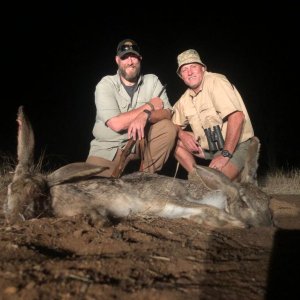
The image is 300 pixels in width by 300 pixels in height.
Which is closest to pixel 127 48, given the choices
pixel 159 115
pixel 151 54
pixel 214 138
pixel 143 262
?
pixel 159 115

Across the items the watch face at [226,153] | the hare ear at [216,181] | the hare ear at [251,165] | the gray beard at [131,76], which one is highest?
the gray beard at [131,76]

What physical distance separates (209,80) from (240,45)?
10.1 meters

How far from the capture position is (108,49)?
49.8 feet

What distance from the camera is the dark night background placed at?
46.0 feet

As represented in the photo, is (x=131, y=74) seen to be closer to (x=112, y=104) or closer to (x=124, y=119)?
(x=112, y=104)

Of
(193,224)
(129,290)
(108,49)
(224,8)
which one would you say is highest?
(224,8)

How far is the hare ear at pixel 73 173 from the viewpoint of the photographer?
4207 millimetres

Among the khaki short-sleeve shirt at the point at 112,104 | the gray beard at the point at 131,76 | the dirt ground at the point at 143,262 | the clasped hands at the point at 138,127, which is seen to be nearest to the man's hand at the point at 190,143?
the khaki short-sleeve shirt at the point at 112,104

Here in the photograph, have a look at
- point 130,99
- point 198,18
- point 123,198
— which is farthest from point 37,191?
point 198,18

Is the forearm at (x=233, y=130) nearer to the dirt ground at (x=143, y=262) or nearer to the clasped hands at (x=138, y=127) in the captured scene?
the clasped hands at (x=138, y=127)

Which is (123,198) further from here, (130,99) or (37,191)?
(130,99)

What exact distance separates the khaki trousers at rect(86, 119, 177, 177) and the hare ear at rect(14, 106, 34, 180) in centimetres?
177

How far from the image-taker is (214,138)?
594 centimetres

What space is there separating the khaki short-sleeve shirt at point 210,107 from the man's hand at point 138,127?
89cm
